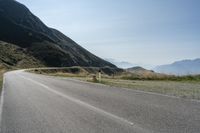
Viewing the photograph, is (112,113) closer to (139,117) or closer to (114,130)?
(139,117)

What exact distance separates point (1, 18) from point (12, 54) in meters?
54.1

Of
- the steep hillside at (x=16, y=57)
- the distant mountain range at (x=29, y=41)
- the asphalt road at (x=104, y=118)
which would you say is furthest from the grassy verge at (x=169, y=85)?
the distant mountain range at (x=29, y=41)

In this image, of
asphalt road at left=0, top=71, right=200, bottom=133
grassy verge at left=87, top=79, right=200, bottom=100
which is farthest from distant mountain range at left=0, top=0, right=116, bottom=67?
asphalt road at left=0, top=71, right=200, bottom=133

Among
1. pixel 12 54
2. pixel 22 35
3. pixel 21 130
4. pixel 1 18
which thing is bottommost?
pixel 21 130

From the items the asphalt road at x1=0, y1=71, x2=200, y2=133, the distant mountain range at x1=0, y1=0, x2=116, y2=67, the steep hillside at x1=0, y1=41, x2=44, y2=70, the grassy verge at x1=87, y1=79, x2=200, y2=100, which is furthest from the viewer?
the distant mountain range at x1=0, y1=0, x2=116, y2=67

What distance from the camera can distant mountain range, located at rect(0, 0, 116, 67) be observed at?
134m

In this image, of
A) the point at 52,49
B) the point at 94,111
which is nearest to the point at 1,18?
the point at 52,49

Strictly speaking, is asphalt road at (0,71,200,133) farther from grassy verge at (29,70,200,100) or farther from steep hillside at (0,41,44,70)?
steep hillside at (0,41,44,70)

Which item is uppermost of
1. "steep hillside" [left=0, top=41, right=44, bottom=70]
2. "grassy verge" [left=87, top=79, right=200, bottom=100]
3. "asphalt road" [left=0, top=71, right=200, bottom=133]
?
"steep hillside" [left=0, top=41, right=44, bottom=70]

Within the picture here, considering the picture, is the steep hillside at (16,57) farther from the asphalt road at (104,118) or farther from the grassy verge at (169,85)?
the asphalt road at (104,118)

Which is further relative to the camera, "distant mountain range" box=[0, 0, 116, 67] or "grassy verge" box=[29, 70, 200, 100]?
"distant mountain range" box=[0, 0, 116, 67]

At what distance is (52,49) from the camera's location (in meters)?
144

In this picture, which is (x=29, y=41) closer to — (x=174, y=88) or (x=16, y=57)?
(x=16, y=57)

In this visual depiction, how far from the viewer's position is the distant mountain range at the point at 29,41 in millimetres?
134125
